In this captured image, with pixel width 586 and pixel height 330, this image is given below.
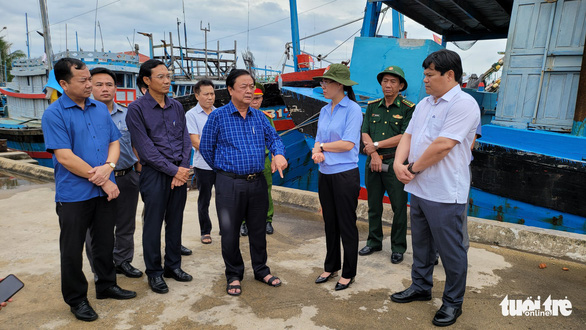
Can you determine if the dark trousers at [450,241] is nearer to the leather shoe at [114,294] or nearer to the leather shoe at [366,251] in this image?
the leather shoe at [366,251]

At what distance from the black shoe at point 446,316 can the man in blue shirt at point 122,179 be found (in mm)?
2326

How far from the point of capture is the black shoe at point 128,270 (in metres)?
3.15

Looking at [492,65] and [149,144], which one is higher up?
[492,65]

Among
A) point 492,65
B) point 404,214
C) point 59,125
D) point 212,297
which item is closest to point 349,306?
point 212,297

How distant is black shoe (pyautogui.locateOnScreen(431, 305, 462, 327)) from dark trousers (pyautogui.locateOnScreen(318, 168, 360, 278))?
688 mm

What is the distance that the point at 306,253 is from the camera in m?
3.70

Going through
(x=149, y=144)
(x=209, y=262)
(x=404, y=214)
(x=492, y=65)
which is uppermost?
(x=492, y=65)

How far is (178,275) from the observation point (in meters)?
3.05

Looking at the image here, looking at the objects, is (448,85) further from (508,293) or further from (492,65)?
(492,65)

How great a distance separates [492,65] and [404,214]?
10.3 m

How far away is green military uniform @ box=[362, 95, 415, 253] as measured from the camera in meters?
3.54

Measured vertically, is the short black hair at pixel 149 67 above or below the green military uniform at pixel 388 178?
above

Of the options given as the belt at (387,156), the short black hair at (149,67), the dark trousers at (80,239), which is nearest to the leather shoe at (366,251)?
the belt at (387,156)

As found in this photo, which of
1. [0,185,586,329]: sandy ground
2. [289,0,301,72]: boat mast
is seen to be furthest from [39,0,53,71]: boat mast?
[0,185,586,329]: sandy ground
